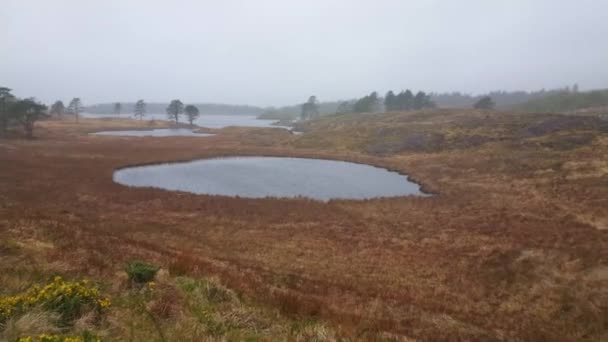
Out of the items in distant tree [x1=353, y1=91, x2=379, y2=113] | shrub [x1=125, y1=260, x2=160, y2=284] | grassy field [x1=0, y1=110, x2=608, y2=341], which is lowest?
grassy field [x1=0, y1=110, x2=608, y2=341]

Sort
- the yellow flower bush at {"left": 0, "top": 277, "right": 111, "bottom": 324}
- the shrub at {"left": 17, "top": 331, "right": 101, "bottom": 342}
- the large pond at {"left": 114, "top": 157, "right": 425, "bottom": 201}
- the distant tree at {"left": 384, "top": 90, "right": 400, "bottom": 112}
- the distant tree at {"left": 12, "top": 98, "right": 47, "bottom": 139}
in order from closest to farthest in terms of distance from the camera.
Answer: the shrub at {"left": 17, "top": 331, "right": 101, "bottom": 342}
the yellow flower bush at {"left": 0, "top": 277, "right": 111, "bottom": 324}
the large pond at {"left": 114, "top": 157, "right": 425, "bottom": 201}
the distant tree at {"left": 12, "top": 98, "right": 47, "bottom": 139}
the distant tree at {"left": 384, "top": 90, "right": 400, "bottom": 112}

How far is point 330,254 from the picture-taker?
2053 centimetres

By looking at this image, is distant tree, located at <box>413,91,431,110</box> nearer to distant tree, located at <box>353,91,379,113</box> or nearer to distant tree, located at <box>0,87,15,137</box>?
distant tree, located at <box>353,91,379,113</box>

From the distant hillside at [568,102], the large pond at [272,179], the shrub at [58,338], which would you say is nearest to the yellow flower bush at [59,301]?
the shrub at [58,338]

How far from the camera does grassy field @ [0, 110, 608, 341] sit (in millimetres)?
8656

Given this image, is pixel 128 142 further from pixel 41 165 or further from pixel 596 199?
pixel 596 199

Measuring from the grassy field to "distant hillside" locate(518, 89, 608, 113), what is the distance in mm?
129436

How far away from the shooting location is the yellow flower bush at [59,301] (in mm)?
6239

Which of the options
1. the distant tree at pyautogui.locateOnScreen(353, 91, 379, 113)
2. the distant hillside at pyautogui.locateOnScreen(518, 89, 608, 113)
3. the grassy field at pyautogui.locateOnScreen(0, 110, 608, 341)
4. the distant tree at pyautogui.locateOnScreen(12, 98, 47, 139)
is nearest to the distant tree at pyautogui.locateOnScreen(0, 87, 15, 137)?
the distant tree at pyautogui.locateOnScreen(12, 98, 47, 139)

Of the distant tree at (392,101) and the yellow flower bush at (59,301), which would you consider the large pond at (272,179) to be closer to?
the yellow flower bush at (59,301)

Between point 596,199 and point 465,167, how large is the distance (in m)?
22.3

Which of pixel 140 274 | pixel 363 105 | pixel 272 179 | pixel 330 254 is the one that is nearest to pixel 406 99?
pixel 363 105

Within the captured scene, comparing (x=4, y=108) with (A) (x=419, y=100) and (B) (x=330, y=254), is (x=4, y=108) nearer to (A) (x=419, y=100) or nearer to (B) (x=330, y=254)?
(B) (x=330, y=254)

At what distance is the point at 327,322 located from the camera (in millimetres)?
8938
